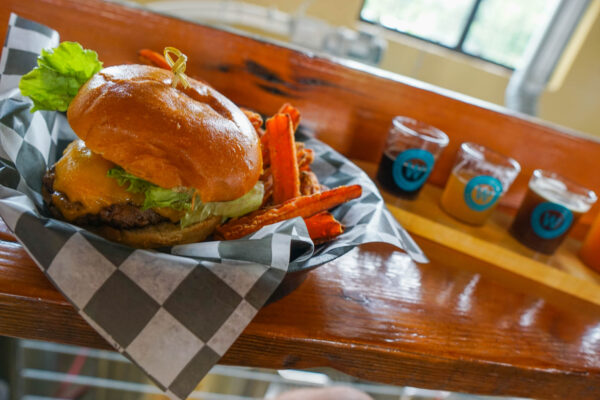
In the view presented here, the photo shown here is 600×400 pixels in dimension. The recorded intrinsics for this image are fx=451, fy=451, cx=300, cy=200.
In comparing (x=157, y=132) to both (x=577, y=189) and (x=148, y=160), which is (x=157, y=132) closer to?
(x=148, y=160)

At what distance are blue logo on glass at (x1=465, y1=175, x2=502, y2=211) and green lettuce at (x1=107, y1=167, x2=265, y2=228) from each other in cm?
74

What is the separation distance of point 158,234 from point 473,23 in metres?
6.09

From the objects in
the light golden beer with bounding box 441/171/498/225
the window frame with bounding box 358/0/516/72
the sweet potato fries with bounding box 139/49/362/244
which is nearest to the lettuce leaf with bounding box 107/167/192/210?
the sweet potato fries with bounding box 139/49/362/244

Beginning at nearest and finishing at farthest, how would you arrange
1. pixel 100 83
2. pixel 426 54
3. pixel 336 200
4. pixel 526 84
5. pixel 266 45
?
pixel 100 83 < pixel 336 200 < pixel 266 45 < pixel 526 84 < pixel 426 54

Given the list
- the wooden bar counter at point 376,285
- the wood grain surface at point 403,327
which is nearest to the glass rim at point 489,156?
the wooden bar counter at point 376,285

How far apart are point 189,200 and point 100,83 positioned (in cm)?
28

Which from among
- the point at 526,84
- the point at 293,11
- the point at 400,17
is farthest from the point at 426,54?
the point at 526,84

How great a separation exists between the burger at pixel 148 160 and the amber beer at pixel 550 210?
36.7 inches

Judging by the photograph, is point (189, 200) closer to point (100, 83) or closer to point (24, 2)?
point (100, 83)

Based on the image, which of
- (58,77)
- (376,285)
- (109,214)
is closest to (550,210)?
(376,285)

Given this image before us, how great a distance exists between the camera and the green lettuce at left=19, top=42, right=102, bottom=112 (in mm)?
916

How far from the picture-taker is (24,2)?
1.33 metres

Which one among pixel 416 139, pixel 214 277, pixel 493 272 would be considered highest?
pixel 416 139

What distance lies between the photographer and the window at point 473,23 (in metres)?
5.89
